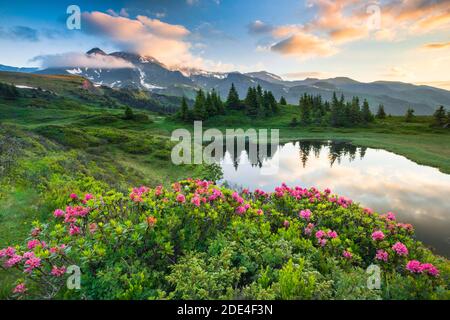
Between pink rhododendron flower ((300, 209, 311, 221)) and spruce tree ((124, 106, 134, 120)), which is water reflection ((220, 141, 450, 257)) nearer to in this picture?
pink rhododendron flower ((300, 209, 311, 221))

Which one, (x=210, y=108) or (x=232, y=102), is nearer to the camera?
(x=210, y=108)

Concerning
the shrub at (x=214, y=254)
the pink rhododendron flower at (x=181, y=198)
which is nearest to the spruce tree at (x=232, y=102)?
the shrub at (x=214, y=254)

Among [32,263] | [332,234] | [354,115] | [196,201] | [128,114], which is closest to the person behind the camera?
[32,263]

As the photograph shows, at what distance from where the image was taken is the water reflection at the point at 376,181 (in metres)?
13.4

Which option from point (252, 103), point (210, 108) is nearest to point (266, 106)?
point (252, 103)

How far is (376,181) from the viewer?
21031 millimetres

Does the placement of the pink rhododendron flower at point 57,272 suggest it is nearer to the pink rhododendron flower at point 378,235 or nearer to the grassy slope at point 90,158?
the grassy slope at point 90,158

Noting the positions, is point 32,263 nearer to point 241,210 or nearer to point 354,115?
point 241,210

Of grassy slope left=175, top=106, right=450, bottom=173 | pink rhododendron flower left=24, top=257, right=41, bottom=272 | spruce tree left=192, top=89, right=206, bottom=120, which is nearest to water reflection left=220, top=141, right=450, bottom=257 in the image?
pink rhododendron flower left=24, top=257, right=41, bottom=272

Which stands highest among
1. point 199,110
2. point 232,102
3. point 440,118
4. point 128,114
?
point 232,102

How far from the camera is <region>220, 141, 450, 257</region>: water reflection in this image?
43.8 feet

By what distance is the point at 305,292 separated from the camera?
3.89 meters

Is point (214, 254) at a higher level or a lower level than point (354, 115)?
lower

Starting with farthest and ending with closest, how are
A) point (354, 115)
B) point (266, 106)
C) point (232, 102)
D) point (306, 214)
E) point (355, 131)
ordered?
1. point (232, 102)
2. point (266, 106)
3. point (354, 115)
4. point (355, 131)
5. point (306, 214)
